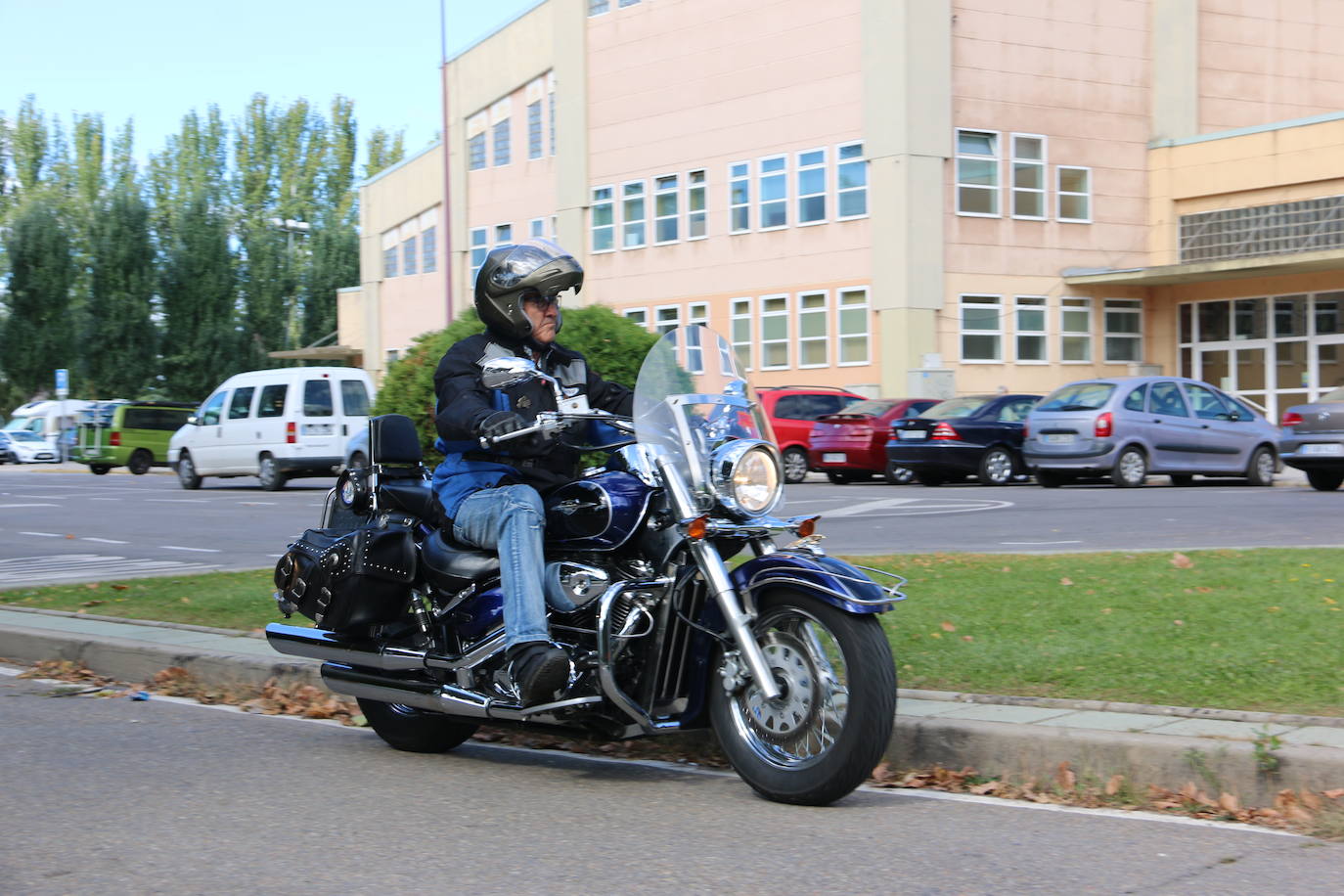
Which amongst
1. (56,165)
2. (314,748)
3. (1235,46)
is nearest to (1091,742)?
(314,748)

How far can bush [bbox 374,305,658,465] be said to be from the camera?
14031 millimetres

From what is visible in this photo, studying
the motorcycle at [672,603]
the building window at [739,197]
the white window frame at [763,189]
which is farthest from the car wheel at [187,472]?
the motorcycle at [672,603]

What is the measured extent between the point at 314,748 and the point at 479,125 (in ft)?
158

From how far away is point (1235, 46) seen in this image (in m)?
41.3

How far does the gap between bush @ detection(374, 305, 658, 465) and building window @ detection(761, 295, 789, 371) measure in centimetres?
2583

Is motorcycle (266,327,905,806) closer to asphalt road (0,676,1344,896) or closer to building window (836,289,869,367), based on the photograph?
asphalt road (0,676,1344,896)

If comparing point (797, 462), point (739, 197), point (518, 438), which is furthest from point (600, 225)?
point (518, 438)

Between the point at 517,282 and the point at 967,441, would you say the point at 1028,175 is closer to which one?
the point at 967,441

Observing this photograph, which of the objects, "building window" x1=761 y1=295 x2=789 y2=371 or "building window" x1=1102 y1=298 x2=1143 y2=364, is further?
"building window" x1=761 y1=295 x2=789 y2=371

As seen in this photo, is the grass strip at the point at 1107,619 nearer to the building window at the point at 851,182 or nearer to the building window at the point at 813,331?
the building window at the point at 851,182

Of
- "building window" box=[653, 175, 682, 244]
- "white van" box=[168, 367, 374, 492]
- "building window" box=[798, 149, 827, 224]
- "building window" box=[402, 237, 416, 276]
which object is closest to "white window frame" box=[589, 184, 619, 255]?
"building window" box=[653, 175, 682, 244]

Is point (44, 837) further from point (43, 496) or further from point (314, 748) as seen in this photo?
point (43, 496)

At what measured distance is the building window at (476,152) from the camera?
52719 mm

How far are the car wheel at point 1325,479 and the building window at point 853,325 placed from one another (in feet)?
60.9
